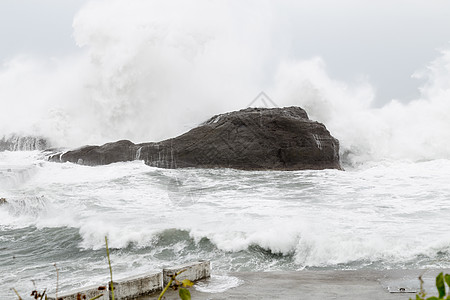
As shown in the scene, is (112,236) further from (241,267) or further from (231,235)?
(241,267)

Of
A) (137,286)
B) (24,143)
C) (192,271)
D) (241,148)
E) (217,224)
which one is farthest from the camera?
(24,143)

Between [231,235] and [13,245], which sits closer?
[231,235]

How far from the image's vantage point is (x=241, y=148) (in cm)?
2186

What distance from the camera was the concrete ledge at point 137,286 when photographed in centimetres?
568

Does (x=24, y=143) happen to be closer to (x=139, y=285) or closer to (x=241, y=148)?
(x=241, y=148)

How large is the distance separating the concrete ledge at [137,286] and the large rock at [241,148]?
15.3 meters

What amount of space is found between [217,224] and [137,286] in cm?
502

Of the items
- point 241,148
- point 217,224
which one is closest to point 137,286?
point 217,224

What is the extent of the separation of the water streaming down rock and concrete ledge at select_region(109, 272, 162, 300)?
23.7 metres

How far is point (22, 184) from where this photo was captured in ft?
60.9

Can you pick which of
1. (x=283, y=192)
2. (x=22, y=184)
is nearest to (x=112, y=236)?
(x=283, y=192)

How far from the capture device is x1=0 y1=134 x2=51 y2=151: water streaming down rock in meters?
27.8

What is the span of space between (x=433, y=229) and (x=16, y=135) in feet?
81.6

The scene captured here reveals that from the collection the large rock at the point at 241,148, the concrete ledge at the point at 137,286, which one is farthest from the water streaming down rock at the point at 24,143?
the concrete ledge at the point at 137,286
